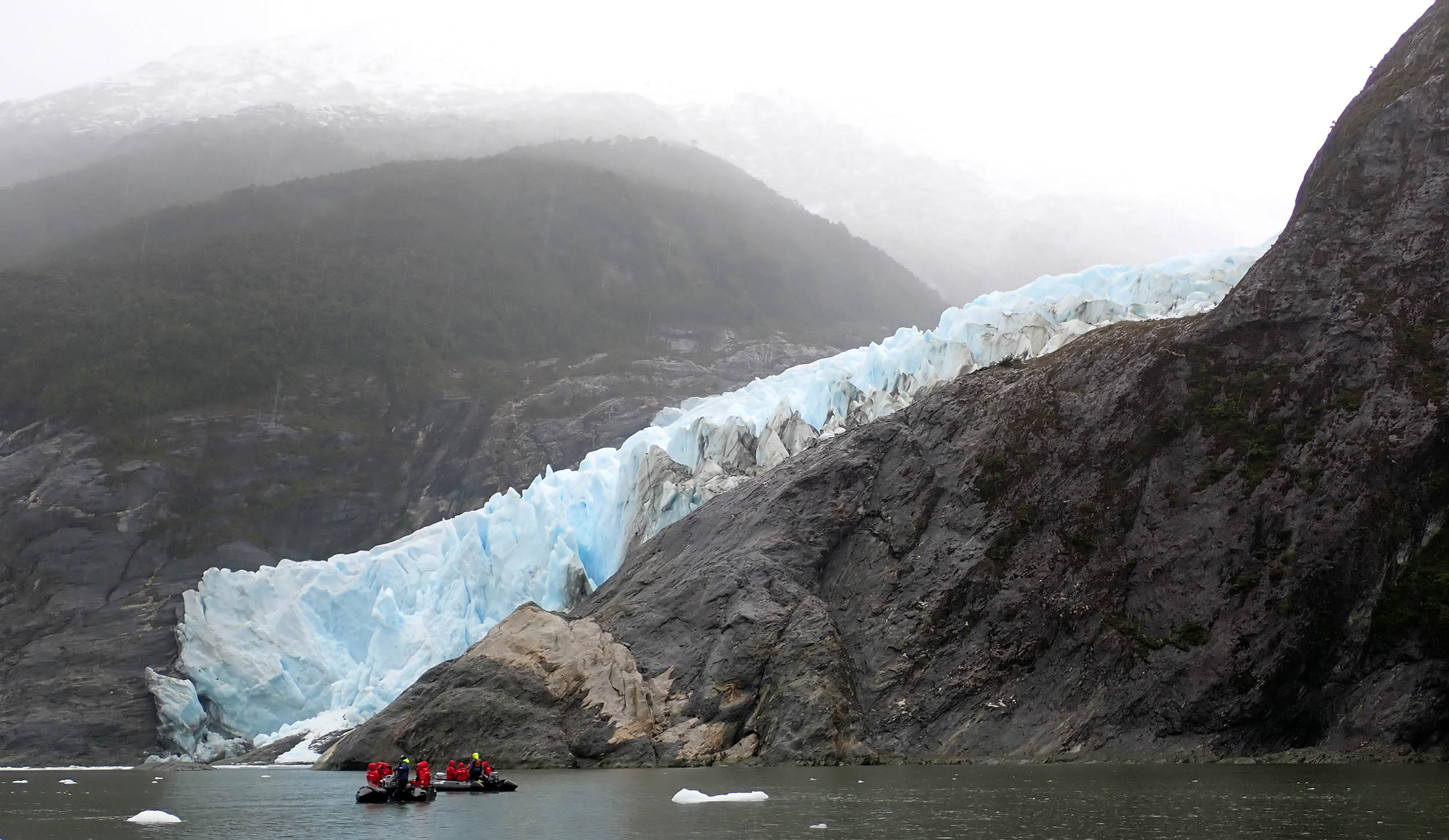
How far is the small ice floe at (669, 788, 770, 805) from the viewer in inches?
1142

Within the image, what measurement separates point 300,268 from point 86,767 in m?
72.1

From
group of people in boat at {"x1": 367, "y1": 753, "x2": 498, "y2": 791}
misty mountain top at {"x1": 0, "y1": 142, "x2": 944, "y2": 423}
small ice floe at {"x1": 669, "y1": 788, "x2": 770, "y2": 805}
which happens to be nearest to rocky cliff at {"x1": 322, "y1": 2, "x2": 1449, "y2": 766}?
group of people in boat at {"x1": 367, "y1": 753, "x2": 498, "y2": 791}

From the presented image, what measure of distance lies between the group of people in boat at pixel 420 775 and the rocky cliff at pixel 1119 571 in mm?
7981

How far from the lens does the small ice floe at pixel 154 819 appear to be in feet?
93.0

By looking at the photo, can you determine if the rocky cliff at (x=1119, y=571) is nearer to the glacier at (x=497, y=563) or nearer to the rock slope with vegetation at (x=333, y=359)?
the glacier at (x=497, y=563)

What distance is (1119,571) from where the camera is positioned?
145 ft

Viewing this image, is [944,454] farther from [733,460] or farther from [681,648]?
[733,460]

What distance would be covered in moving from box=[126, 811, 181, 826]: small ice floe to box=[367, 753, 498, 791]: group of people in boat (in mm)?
5955

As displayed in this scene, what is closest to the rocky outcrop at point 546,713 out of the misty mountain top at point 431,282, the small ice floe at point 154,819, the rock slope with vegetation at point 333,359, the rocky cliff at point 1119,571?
the rocky cliff at point 1119,571

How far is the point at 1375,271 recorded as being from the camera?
145 feet

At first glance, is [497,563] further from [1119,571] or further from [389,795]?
[1119,571]

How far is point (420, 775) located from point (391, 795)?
1.01m

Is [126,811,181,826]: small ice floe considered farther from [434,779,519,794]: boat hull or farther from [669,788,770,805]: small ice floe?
[669,788,770,805]: small ice floe

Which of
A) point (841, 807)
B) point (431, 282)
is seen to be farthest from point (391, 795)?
point (431, 282)
